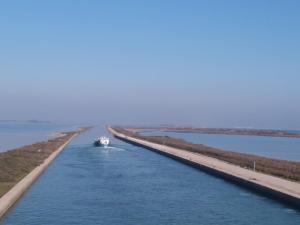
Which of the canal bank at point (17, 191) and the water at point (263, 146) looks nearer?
the canal bank at point (17, 191)

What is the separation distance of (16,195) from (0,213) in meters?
3.43

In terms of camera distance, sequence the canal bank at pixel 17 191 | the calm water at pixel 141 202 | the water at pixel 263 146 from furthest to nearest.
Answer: the water at pixel 263 146
the calm water at pixel 141 202
the canal bank at pixel 17 191

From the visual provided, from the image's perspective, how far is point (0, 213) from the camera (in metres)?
16.1

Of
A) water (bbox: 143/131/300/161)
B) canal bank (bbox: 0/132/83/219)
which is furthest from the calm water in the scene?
water (bbox: 143/131/300/161)

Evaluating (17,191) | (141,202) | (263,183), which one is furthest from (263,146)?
(17,191)

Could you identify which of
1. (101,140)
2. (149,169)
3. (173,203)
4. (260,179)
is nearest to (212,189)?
(260,179)

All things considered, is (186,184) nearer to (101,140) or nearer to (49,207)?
(49,207)

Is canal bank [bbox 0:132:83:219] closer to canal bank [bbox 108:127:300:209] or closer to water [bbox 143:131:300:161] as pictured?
canal bank [bbox 108:127:300:209]

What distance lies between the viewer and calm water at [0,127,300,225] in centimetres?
1723

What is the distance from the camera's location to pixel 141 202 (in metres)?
20.6

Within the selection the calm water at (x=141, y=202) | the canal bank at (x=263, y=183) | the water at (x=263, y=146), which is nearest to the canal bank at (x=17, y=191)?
the calm water at (x=141, y=202)

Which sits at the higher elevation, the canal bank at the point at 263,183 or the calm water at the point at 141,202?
the canal bank at the point at 263,183

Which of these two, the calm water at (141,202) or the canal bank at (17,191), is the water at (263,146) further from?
the canal bank at (17,191)

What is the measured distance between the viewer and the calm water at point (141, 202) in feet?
56.5
